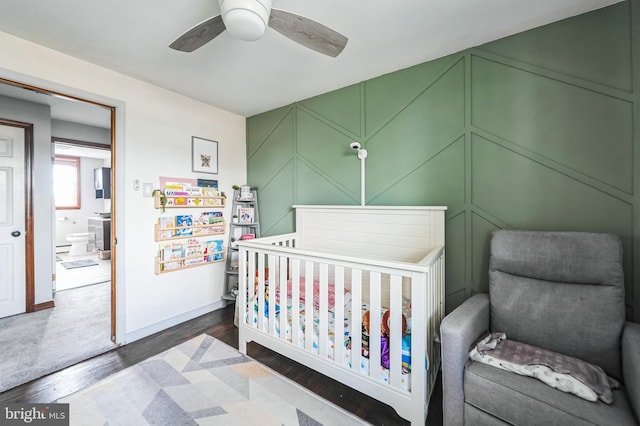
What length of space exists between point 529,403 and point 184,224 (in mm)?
2958

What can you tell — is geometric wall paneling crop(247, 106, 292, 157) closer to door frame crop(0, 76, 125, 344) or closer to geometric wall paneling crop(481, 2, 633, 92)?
door frame crop(0, 76, 125, 344)

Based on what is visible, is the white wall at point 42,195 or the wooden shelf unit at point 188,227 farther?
the white wall at point 42,195

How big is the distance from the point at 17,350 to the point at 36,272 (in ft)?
3.86

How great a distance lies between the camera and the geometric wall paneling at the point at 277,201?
9.87 ft

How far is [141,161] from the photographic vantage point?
2438 millimetres

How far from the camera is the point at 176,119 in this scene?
106 inches

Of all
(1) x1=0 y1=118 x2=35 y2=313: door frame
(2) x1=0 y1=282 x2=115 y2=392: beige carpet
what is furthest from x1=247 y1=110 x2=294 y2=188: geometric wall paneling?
(1) x1=0 y1=118 x2=35 y2=313: door frame

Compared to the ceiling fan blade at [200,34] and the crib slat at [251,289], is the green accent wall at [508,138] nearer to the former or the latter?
the crib slat at [251,289]

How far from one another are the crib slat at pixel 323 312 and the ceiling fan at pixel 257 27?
1299 millimetres

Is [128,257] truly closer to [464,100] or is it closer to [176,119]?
[176,119]

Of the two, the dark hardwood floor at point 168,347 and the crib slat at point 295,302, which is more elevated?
the crib slat at point 295,302

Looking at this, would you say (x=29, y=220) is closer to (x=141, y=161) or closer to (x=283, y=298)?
(x=141, y=161)

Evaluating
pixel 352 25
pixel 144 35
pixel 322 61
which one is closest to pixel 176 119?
pixel 144 35
